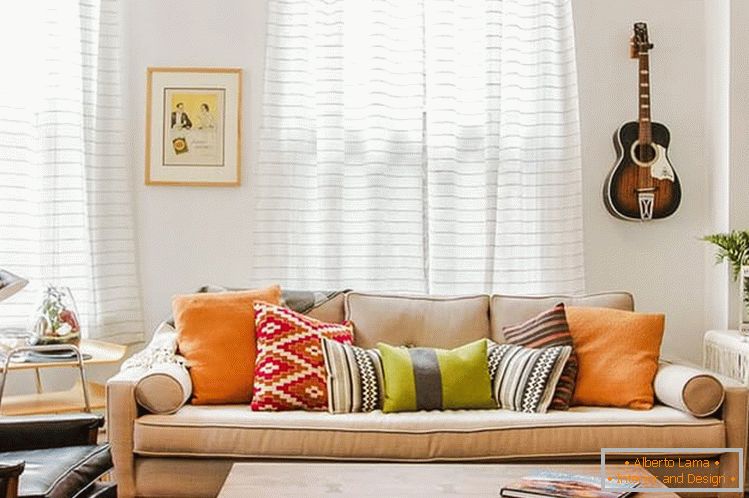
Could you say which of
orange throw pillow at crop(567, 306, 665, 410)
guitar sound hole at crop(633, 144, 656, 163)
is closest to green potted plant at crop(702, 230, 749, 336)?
guitar sound hole at crop(633, 144, 656, 163)

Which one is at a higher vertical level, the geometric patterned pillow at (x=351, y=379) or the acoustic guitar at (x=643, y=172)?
the acoustic guitar at (x=643, y=172)

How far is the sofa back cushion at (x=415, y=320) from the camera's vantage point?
3.90m

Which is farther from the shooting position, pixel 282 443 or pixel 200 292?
pixel 200 292

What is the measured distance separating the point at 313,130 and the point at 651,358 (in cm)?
183

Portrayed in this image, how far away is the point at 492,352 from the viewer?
3725mm

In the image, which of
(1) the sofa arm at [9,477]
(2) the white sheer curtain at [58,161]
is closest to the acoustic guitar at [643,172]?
(2) the white sheer curtain at [58,161]

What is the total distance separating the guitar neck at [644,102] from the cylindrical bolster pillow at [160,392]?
2.40 m

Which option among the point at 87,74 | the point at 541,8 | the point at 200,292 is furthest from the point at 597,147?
the point at 87,74

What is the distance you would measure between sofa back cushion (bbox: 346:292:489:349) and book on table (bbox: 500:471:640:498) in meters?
1.31

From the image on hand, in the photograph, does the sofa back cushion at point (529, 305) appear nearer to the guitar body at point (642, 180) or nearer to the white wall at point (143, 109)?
the guitar body at point (642, 180)

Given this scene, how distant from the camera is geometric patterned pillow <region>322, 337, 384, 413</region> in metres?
3.49

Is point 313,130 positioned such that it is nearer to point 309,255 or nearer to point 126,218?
point 309,255

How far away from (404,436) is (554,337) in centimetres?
78

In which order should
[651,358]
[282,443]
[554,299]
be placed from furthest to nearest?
1. [554,299]
2. [651,358]
3. [282,443]
